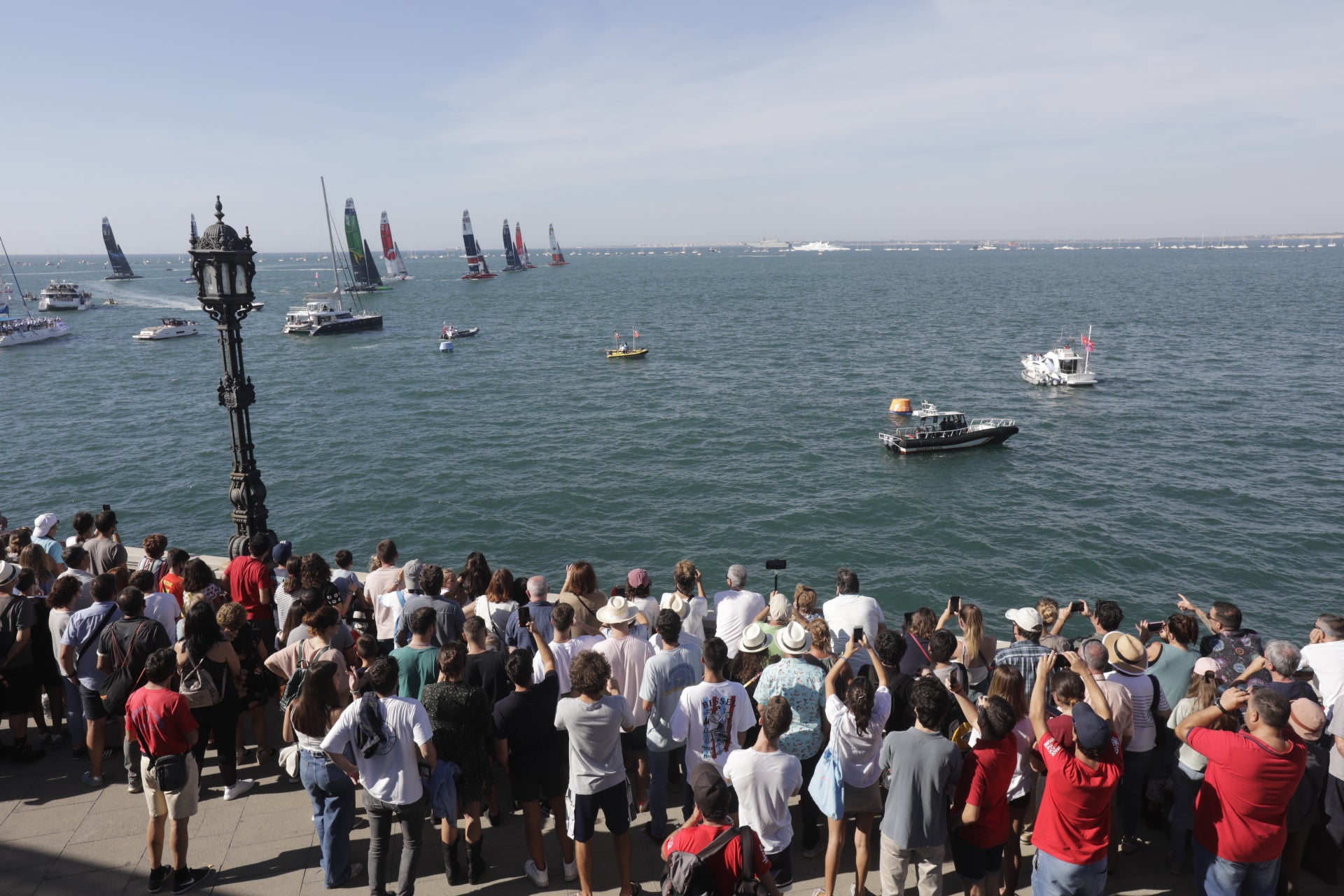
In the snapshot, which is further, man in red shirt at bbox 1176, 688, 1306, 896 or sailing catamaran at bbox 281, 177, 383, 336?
sailing catamaran at bbox 281, 177, 383, 336

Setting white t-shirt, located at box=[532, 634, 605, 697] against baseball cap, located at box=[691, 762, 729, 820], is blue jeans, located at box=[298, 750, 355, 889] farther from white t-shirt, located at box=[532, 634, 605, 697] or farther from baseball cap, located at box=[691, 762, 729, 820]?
baseball cap, located at box=[691, 762, 729, 820]

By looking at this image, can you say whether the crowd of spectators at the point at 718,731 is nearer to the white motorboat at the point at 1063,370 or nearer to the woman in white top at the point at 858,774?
the woman in white top at the point at 858,774

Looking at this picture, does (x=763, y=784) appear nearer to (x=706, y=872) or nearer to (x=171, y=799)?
(x=706, y=872)

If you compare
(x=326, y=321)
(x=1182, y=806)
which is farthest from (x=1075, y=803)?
(x=326, y=321)

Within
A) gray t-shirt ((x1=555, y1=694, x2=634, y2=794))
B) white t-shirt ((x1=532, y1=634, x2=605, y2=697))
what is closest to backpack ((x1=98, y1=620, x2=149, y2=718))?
white t-shirt ((x1=532, y1=634, x2=605, y2=697))

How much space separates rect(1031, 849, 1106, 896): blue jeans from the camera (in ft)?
14.8

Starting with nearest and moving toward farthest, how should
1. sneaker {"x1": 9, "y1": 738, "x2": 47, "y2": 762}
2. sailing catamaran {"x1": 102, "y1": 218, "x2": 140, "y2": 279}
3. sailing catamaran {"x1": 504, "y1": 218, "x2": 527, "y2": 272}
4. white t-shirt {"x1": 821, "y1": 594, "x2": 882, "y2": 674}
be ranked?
sneaker {"x1": 9, "y1": 738, "x2": 47, "y2": 762} < white t-shirt {"x1": 821, "y1": 594, "x2": 882, "y2": 674} < sailing catamaran {"x1": 102, "y1": 218, "x2": 140, "y2": 279} < sailing catamaran {"x1": 504, "y1": 218, "x2": 527, "y2": 272}

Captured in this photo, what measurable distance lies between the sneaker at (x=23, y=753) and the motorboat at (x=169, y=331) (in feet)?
248

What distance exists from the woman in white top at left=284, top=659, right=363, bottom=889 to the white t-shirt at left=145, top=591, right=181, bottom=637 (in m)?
1.94

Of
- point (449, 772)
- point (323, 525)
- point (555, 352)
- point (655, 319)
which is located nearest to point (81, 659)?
point (449, 772)

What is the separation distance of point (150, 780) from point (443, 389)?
1774 inches

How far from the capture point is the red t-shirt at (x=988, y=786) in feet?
15.0

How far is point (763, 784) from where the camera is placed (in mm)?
4523

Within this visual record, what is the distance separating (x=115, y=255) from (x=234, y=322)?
183m
